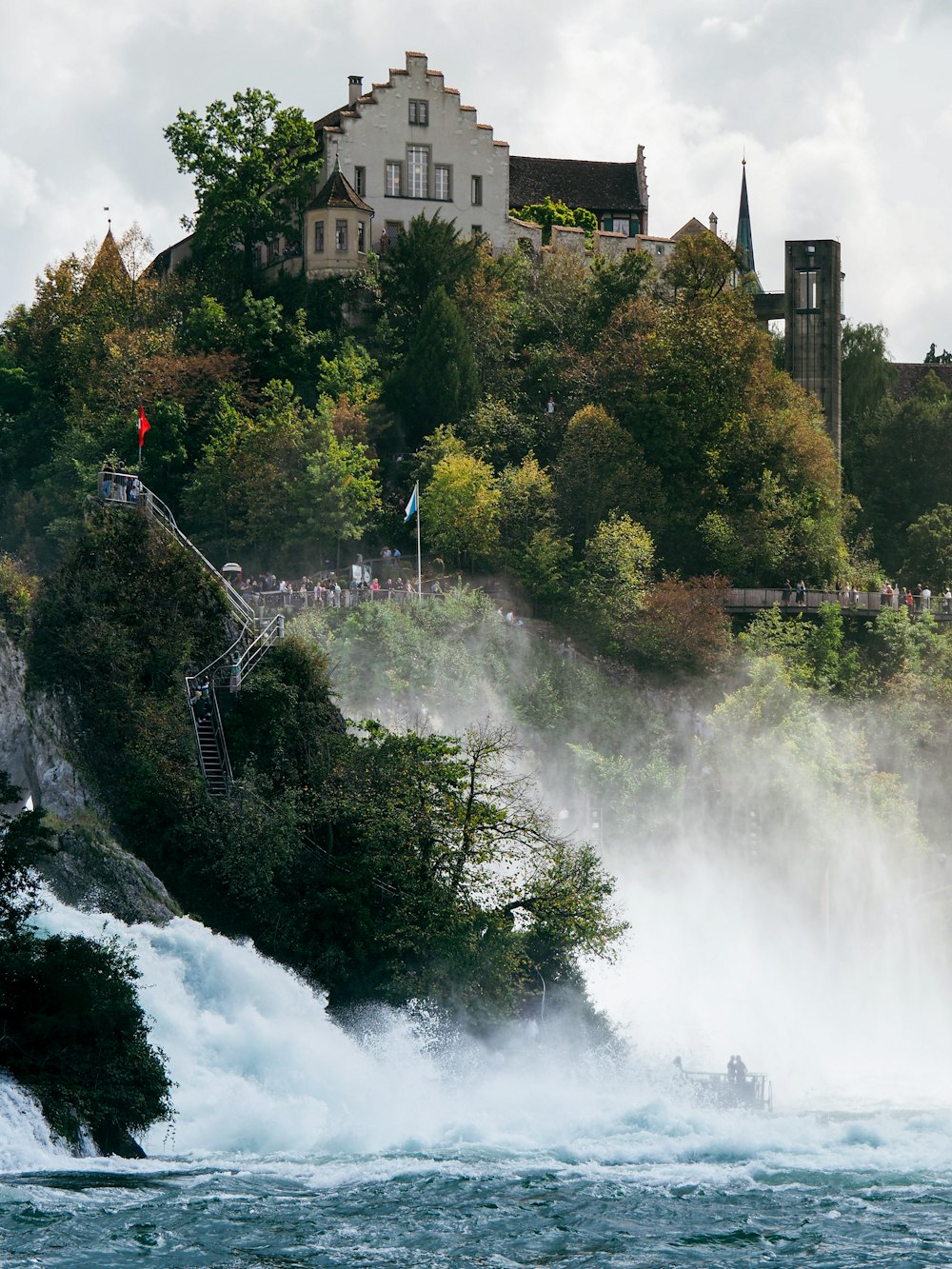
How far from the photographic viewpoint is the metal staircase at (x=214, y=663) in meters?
70.1

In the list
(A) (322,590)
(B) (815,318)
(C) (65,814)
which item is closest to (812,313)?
(B) (815,318)

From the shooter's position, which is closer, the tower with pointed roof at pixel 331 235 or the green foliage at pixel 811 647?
the green foliage at pixel 811 647

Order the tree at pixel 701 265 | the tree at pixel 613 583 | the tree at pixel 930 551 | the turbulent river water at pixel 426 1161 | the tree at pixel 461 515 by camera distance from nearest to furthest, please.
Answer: the turbulent river water at pixel 426 1161
the tree at pixel 613 583
the tree at pixel 461 515
the tree at pixel 701 265
the tree at pixel 930 551

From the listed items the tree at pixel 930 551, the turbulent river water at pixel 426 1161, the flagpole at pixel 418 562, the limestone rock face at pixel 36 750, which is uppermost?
the tree at pixel 930 551

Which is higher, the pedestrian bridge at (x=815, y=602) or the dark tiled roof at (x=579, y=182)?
the dark tiled roof at (x=579, y=182)

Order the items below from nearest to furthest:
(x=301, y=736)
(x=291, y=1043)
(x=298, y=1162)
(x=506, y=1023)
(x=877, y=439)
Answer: (x=298, y=1162) < (x=291, y=1043) < (x=506, y=1023) < (x=301, y=736) < (x=877, y=439)

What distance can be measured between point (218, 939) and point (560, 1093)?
31.2ft

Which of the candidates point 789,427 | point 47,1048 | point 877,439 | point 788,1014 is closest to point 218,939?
point 47,1048

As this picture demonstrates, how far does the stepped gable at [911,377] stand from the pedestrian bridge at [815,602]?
27.5m

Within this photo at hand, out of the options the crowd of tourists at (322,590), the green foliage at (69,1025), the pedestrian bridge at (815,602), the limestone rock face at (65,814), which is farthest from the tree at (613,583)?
the green foliage at (69,1025)

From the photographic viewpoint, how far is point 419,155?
111125 mm

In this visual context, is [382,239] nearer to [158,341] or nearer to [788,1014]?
[158,341]

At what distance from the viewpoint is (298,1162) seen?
5403 cm

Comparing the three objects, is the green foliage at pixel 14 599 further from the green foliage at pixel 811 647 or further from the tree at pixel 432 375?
the green foliage at pixel 811 647
